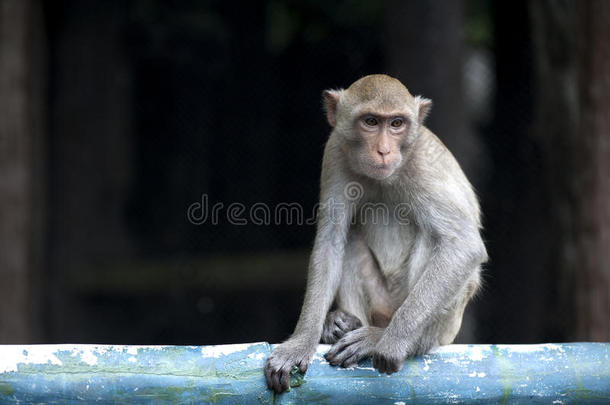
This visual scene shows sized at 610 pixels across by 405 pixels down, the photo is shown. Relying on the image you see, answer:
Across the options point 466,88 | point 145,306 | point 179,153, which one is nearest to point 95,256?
point 145,306

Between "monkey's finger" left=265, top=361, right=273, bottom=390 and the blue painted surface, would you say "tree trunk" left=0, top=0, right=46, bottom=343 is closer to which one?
the blue painted surface

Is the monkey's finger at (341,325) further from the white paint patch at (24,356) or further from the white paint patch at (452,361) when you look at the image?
the white paint patch at (24,356)

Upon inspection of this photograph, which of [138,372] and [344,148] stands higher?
[344,148]

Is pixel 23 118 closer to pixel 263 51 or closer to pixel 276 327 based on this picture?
pixel 263 51

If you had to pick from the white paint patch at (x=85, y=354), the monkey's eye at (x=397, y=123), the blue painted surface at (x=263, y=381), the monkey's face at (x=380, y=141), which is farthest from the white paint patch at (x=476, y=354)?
the white paint patch at (x=85, y=354)

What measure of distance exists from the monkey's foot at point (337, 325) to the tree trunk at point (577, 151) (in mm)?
2313

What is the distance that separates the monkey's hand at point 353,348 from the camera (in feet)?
12.3

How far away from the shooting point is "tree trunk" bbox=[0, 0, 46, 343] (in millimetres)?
6930

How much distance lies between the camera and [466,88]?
781 centimetres

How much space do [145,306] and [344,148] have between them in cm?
416

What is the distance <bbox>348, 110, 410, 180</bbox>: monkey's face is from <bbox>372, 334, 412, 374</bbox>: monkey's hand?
3.12 ft

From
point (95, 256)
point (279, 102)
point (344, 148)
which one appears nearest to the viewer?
point (344, 148)

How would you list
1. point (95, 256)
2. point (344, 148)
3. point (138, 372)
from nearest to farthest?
point (138, 372) < point (344, 148) < point (95, 256)

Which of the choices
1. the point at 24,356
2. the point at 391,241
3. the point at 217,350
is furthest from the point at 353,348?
the point at 24,356
